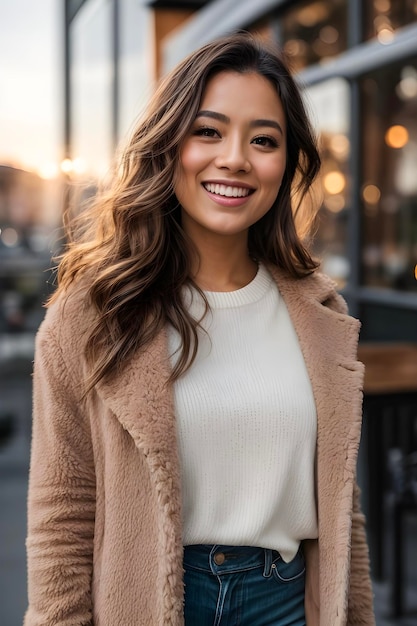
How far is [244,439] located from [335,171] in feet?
15.4

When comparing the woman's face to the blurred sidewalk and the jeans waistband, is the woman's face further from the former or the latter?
the blurred sidewalk

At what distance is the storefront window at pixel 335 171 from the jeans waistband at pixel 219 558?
4.26 m

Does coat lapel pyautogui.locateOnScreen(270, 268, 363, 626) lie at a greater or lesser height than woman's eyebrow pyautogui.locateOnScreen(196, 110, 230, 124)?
lesser

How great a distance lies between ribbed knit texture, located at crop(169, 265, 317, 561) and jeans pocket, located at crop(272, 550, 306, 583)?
0.02 m

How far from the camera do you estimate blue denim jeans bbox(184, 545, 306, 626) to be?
1582 mm

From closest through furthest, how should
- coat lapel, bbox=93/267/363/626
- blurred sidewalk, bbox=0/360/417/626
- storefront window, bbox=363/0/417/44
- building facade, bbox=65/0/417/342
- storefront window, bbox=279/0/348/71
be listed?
coat lapel, bbox=93/267/363/626 < blurred sidewalk, bbox=0/360/417/626 < storefront window, bbox=363/0/417/44 < building facade, bbox=65/0/417/342 < storefront window, bbox=279/0/348/71

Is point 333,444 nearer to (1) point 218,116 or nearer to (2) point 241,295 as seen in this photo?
(2) point 241,295

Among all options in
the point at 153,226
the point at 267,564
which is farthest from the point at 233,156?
the point at 267,564

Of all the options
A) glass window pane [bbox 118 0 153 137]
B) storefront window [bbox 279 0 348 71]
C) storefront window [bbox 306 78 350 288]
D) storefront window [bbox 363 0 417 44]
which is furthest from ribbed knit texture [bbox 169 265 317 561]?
glass window pane [bbox 118 0 153 137]

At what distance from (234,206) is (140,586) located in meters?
0.77

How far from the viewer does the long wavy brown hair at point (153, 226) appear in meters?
1.63

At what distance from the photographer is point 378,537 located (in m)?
4.08

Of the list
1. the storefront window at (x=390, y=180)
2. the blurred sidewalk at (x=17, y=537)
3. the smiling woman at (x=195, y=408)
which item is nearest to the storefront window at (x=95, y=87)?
the blurred sidewalk at (x=17, y=537)

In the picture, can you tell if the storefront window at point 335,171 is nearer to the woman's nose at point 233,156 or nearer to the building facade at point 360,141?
the building facade at point 360,141
